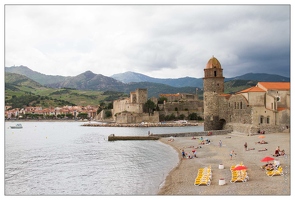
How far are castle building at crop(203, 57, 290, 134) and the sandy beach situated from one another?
215 centimetres

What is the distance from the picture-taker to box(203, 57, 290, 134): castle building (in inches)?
1185

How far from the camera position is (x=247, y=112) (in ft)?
105

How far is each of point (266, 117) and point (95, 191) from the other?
67.6 feet

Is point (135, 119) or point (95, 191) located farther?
point (135, 119)

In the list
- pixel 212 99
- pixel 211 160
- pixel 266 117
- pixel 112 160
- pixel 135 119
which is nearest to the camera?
pixel 211 160

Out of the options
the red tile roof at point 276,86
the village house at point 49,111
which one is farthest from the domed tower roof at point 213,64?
the village house at point 49,111

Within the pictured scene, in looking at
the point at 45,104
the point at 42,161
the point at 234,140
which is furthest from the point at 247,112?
the point at 45,104

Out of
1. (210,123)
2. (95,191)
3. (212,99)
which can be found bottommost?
(95,191)

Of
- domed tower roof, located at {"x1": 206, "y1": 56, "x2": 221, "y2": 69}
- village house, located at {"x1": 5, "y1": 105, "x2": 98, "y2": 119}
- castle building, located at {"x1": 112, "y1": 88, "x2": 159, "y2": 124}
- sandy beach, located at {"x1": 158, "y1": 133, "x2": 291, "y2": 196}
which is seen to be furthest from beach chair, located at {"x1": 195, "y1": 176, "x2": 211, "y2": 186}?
village house, located at {"x1": 5, "y1": 105, "x2": 98, "y2": 119}

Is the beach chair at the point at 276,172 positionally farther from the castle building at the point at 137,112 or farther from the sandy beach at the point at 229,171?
the castle building at the point at 137,112

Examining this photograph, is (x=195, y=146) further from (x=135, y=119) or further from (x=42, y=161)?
(x=135, y=119)

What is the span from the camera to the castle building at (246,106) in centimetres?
3011

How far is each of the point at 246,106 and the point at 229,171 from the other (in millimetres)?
16192

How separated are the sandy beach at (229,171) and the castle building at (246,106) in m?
2.15
